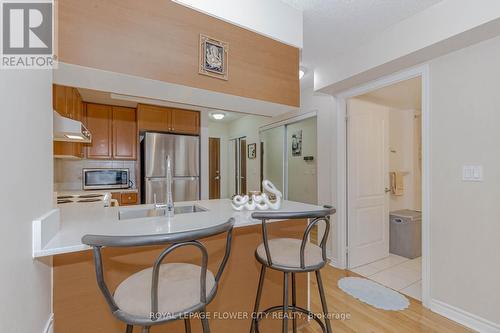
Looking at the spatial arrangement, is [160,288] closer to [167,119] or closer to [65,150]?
Answer: [65,150]

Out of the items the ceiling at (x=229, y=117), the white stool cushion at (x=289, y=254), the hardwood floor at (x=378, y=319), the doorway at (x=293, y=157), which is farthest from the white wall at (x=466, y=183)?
the ceiling at (x=229, y=117)

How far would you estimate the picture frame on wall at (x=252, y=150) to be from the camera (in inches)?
212

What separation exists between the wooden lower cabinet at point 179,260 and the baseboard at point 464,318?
1.18 metres

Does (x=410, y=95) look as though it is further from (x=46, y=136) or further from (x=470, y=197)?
(x=46, y=136)

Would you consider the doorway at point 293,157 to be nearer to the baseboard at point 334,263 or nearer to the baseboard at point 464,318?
the baseboard at point 334,263

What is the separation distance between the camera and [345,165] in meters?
2.94

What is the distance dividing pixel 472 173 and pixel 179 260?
226 centimetres

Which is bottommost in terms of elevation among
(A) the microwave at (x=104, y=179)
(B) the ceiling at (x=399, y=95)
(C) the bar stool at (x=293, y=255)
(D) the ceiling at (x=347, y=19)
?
(C) the bar stool at (x=293, y=255)

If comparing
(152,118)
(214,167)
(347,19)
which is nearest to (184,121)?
(152,118)

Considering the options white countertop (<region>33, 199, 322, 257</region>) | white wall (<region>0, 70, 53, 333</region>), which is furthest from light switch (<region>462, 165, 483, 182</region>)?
white wall (<region>0, 70, 53, 333</region>)

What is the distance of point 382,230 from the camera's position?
3.25 meters

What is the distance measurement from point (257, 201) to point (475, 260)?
176cm

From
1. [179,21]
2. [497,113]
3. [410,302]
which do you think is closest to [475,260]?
[410,302]

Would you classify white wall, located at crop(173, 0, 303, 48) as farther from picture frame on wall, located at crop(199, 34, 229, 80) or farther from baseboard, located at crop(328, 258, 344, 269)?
baseboard, located at crop(328, 258, 344, 269)
